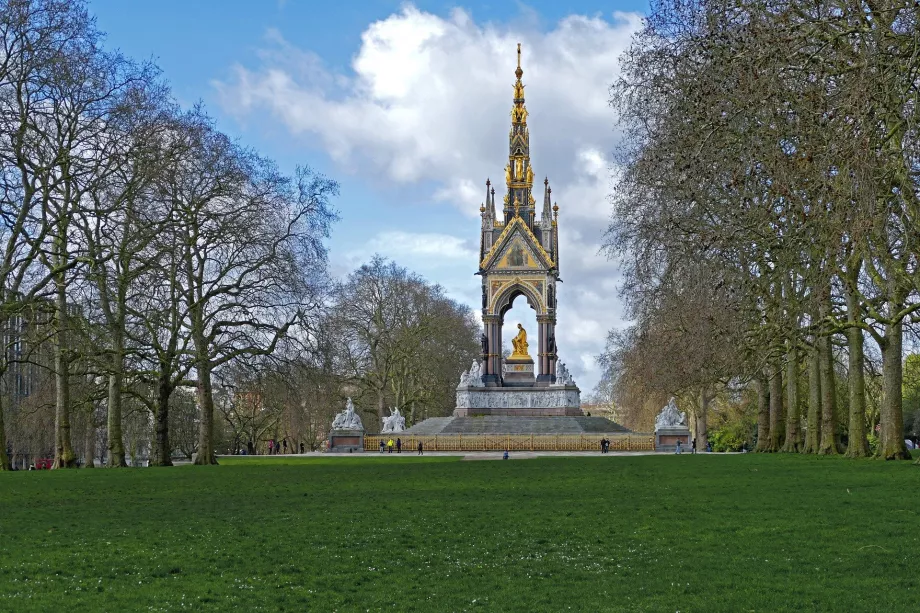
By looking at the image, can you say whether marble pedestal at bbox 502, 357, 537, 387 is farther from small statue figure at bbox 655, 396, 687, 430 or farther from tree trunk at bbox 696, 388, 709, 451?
small statue figure at bbox 655, 396, 687, 430

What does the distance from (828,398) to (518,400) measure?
31.8m

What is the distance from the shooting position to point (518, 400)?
Result: 209 feet

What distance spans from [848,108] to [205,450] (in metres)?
30.1

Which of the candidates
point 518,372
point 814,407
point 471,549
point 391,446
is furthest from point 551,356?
point 471,549

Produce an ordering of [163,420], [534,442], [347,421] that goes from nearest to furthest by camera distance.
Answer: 1. [163,420]
2. [534,442]
3. [347,421]

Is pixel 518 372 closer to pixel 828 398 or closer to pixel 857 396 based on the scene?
pixel 828 398

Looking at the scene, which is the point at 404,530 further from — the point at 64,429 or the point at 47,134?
the point at 64,429

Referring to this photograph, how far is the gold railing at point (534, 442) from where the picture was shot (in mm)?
54719

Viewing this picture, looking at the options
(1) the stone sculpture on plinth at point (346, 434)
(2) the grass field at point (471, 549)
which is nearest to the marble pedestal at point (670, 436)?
(1) the stone sculpture on plinth at point (346, 434)

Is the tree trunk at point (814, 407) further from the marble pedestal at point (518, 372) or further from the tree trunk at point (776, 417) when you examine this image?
the marble pedestal at point (518, 372)

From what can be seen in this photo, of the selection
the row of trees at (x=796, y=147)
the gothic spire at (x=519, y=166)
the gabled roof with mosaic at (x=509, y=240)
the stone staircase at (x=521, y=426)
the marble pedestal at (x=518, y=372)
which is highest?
the gothic spire at (x=519, y=166)

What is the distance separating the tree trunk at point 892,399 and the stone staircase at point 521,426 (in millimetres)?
29020

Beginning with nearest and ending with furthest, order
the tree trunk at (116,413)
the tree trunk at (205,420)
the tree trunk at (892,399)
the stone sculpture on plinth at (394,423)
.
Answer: the tree trunk at (892,399) < the tree trunk at (116,413) < the tree trunk at (205,420) < the stone sculpture on plinth at (394,423)

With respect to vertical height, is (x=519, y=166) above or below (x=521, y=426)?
above
